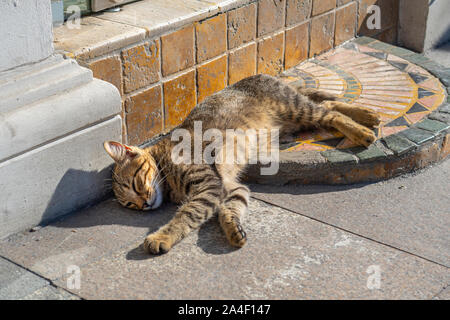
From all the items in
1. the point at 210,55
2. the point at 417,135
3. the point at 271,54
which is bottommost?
the point at 417,135

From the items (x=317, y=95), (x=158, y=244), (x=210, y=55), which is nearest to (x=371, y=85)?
(x=317, y=95)

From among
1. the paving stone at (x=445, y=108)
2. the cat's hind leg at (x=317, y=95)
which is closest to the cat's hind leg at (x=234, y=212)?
the cat's hind leg at (x=317, y=95)

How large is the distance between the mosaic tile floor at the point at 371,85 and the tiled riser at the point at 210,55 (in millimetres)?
199

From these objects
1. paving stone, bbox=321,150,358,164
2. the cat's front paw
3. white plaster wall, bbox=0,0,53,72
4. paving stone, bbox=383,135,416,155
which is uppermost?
white plaster wall, bbox=0,0,53,72

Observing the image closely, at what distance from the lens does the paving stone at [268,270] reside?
2836mm

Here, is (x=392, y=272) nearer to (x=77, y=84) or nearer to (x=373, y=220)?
(x=373, y=220)

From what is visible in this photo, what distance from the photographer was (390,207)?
357 centimetres

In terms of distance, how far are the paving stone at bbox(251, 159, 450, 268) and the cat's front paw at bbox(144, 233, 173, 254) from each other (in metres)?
0.79

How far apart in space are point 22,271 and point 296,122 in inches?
83.8

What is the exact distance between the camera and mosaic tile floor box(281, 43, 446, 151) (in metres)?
4.12

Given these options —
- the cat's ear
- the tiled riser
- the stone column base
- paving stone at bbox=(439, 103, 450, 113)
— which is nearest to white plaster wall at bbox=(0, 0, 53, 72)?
the stone column base

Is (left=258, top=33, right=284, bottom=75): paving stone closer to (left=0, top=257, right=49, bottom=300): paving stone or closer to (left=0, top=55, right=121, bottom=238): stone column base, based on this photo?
(left=0, top=55, right=121, bottom=238): stone column base

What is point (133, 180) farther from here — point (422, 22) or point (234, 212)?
point (422, 22)

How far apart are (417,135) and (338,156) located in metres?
0.59
